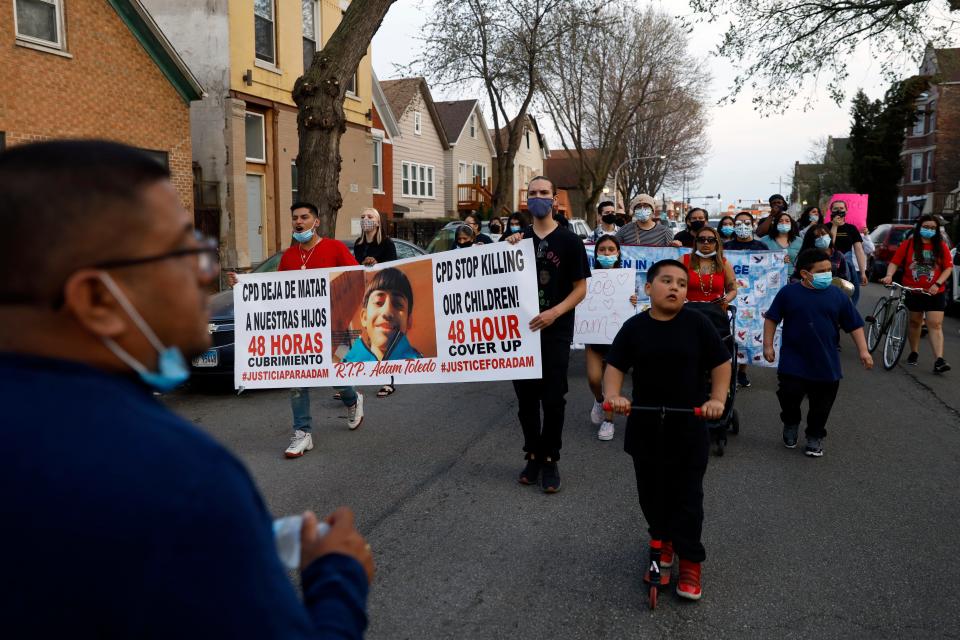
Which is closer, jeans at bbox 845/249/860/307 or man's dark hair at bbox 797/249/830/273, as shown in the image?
man's dark hair at bbox 797/249/830/273

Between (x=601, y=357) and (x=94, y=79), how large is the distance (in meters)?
12.5

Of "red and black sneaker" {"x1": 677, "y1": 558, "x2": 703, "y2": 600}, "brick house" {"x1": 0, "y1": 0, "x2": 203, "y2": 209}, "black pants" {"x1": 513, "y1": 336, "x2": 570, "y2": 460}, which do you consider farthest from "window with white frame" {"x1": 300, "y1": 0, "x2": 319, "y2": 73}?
"red and black sneaker" {"x1": 677, "y1": 558, "x2": 703, "y2": 600}

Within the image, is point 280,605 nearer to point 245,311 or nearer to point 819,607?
point 819,607

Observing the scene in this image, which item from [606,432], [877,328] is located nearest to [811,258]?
[606,432]

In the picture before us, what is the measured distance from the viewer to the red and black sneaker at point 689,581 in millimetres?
4020

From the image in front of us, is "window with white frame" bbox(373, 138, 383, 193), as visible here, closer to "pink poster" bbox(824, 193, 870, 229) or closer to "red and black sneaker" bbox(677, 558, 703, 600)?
"pink poster" bbox(824, 193, 870, 229)

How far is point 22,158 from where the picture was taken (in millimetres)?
1211

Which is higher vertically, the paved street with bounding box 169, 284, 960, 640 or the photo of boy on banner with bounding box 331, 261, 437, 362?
the photo of boy on banner with bounding box 331, 261, 437, 362

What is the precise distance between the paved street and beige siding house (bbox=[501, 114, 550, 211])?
54.1 metres

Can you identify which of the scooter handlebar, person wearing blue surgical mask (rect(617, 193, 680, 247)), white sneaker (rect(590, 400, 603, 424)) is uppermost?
person wearing blue surgical mask (rect(617, 193, 680, 247))

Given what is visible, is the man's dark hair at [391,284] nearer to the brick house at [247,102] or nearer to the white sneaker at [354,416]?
the white sneaker at [354,416]

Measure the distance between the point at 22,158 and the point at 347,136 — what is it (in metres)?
26.5

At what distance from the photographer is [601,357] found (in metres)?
8.43

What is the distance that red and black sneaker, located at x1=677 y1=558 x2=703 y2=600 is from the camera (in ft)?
13.2
